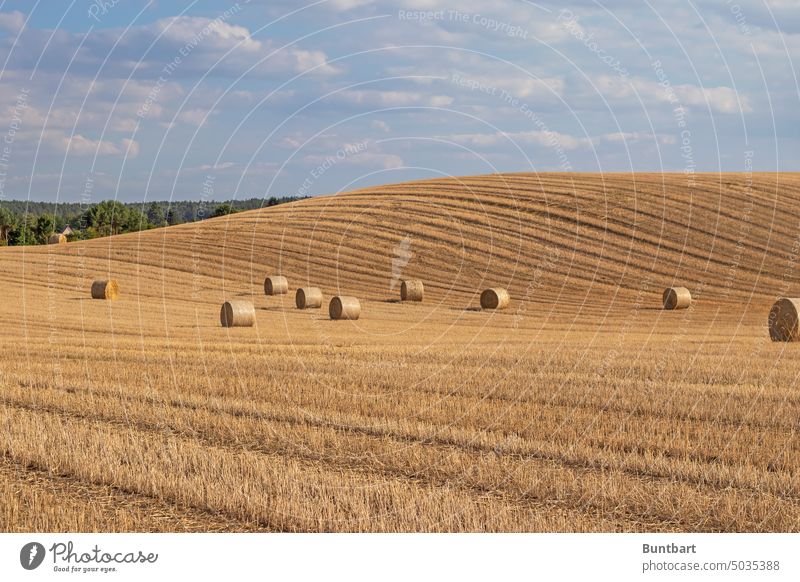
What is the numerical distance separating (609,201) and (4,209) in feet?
286

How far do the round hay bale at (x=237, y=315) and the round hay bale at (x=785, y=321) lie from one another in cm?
1557

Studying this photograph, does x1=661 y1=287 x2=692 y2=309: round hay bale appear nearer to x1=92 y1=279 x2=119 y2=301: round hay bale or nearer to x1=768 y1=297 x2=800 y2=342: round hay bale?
x1=768 y1=297 x2=800 y2=342: round hay bale

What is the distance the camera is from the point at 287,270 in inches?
1955

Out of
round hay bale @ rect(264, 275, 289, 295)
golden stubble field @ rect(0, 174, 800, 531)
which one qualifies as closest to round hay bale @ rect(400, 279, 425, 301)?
golden stubble field @ rect(0, 174, 800, 531)

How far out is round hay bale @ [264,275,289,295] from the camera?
4250 centimetres

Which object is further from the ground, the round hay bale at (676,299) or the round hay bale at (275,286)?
the round hay bale at (275,286)

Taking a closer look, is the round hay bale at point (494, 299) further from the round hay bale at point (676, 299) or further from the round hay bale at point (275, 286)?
the round hay bale at point (275, 286)

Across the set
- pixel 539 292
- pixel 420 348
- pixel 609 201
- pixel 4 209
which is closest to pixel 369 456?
pixel 420 348

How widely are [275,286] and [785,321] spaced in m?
23.3

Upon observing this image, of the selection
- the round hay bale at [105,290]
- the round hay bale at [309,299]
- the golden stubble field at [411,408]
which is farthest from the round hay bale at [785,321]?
the round hay bale at [105,290]

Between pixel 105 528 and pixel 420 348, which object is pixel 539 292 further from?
pixel 105 528

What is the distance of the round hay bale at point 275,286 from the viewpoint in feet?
139
